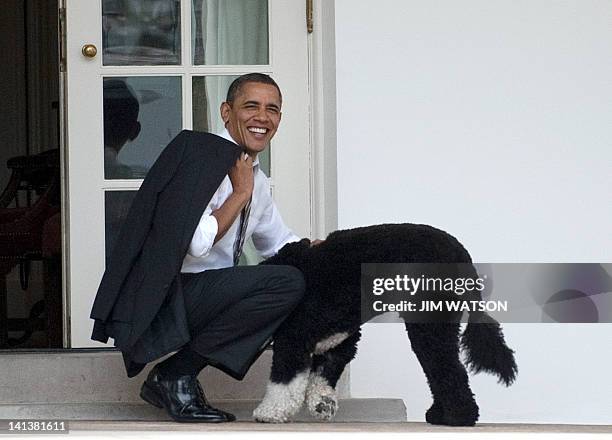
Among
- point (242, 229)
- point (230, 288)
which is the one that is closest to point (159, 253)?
point (230, 288)

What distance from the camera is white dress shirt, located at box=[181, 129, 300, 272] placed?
11.3ft

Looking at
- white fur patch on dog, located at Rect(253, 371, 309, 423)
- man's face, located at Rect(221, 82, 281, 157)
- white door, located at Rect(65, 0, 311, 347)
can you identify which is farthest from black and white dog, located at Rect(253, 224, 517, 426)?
white door, located at Rect(65, 0, 311, 347)

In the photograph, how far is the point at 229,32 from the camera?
179 inches

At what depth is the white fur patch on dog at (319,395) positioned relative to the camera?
3.58 metres

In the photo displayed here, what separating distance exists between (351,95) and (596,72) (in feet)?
2.81

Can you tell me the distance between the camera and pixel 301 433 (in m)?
3.40

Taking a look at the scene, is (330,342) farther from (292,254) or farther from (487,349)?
(487,349)

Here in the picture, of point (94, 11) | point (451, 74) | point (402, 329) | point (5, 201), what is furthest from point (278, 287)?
point (5, 201)

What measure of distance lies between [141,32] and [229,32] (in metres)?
0.32

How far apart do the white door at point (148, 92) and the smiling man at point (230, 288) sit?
32.4 inches

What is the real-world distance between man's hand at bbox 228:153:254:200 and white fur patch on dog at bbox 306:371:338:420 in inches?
21.8

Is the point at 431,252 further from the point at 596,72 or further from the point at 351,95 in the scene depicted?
the point at 596,72

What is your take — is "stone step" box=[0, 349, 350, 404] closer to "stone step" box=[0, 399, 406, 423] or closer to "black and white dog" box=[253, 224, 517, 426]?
"stone step" box=[0, 399, 406, 423]

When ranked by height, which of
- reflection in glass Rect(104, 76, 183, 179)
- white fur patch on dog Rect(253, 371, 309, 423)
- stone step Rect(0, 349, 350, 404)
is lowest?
stone step Rect(0, 349, 350, 404)
